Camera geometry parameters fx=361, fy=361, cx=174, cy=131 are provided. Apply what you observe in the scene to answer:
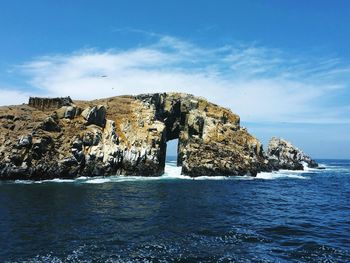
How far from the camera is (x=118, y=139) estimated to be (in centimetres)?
9650

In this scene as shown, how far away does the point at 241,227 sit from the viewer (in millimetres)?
38062

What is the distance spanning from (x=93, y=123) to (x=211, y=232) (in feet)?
221

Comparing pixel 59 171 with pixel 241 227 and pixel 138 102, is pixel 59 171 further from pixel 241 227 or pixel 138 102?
pixel 241 227

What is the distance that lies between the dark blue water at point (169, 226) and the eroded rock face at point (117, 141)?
16.9m

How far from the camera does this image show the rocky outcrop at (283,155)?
150 metres

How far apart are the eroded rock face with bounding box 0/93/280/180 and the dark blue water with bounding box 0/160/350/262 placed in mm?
16856

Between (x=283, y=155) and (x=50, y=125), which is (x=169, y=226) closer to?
(x=50, y=125)

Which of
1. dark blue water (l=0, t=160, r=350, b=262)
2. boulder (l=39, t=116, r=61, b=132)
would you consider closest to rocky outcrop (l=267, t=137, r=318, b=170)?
dark blue water (l=0, t=160, r=350, b=262)

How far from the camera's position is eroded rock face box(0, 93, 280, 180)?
81875 mm

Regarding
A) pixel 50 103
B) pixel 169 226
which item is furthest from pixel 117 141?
pixel 169 226

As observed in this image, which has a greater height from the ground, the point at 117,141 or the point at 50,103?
the point at 50,103

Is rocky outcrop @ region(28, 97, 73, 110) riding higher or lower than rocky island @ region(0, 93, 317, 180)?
higher

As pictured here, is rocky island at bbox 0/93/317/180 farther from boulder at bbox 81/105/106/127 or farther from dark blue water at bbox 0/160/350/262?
dark blue water at bbox 0/160/350/262

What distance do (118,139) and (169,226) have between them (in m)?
60.3
